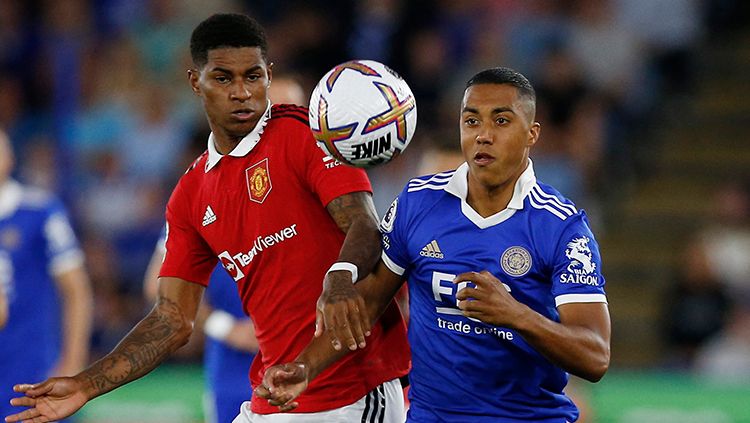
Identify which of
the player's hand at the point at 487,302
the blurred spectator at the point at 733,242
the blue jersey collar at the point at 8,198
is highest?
the blurred spectator at the point at 733,242

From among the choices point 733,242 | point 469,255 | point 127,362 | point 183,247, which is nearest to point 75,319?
point 183,247

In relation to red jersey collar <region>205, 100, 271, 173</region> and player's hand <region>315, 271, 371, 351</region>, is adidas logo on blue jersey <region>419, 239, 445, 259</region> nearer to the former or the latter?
player's hand <region>315, 271, 371, 351</region>

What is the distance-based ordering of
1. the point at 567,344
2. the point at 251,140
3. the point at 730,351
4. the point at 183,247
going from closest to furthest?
the point at 567,344, the point at 251,140, the point at 183,247, the point at 730,351

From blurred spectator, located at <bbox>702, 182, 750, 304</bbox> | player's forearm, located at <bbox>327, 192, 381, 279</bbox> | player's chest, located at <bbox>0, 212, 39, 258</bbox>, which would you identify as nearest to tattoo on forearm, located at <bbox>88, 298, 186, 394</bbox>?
player's forearm, located at <bbox>327, 192, 381, 279</bbox>

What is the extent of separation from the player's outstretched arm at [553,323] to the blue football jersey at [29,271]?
13.9 feet

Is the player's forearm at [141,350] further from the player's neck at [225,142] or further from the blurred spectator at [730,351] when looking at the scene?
the blurred spectator at [730,351]

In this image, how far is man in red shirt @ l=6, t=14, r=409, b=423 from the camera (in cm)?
485

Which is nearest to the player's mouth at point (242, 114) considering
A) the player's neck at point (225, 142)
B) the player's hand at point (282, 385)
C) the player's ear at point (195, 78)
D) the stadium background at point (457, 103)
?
the player's neck at point (225, 142)

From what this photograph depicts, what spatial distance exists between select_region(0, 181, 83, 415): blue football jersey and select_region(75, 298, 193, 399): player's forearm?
9.01ft

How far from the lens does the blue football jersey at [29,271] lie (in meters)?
7.69

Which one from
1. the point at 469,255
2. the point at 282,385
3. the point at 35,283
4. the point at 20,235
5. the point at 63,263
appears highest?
the point at 20,235

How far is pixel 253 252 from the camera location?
498cm

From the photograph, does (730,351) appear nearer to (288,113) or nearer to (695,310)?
(695,310)

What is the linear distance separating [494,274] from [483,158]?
41cm
